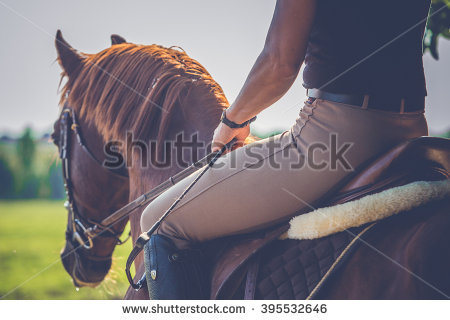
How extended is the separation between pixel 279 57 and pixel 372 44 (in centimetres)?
34

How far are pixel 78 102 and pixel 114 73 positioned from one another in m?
0.37

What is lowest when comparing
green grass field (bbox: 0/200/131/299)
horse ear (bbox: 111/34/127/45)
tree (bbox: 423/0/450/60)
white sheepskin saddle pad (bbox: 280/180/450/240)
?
green grass field (bbox: 0/200/131/299)

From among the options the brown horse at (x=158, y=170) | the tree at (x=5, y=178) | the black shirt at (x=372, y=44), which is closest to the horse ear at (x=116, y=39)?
the brown horse at (x=158, y=170)

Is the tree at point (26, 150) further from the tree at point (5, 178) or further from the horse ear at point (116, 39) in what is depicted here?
the horse ear at point (116, 39)

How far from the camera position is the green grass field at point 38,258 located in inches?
147

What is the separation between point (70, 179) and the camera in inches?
103

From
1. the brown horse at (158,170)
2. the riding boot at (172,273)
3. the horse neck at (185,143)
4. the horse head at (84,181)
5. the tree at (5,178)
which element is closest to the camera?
the brown horse at (158,170)

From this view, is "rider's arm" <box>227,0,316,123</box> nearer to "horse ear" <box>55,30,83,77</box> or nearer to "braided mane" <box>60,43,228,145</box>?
"braided mane" <box>60,43,228,145</box>

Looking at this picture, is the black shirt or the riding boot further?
the riding boot

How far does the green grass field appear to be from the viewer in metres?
3.74

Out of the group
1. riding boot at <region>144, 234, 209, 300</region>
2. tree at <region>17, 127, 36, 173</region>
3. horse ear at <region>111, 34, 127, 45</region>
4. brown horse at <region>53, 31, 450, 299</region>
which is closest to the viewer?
brown horse at <region>53, 31, 450, 299</region>

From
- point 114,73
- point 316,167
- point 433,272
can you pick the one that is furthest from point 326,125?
point 114,73

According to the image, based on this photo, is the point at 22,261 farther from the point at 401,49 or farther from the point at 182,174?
the point at 401,49

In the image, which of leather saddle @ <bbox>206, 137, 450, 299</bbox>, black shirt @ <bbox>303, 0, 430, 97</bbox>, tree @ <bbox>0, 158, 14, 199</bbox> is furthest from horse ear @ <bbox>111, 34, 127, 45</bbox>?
tree @ <bbox>0, 158, 14, 199</bbox>
